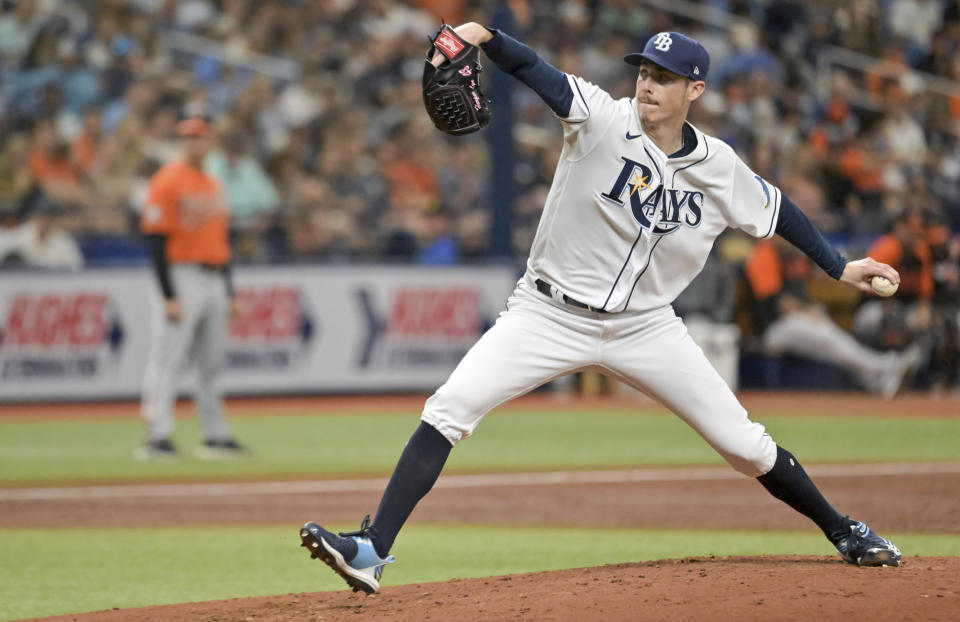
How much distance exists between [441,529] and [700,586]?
338 centimetres

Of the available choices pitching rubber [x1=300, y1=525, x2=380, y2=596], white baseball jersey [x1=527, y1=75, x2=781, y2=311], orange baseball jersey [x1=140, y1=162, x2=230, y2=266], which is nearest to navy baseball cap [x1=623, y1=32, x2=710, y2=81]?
white baseball jersey [x1=527, y1=75, x2=781, y2=311]

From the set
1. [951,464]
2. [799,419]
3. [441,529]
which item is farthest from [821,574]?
[799,419]

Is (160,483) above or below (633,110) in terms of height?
below

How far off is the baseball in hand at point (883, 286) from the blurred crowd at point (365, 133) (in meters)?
10.6

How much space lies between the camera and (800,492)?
19.1 ft

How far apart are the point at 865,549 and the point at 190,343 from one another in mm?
6617

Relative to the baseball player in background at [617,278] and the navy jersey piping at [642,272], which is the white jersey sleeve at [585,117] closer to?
the baseball player in background at [617,278]

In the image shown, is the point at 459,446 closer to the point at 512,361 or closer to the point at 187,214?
the point at 187,214

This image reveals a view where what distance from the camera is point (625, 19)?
20.0m

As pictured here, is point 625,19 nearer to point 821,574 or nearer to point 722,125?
point 722,125

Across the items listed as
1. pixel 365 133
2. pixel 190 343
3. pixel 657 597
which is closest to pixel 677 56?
pixel 657 597

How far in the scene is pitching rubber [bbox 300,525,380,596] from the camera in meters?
5.00

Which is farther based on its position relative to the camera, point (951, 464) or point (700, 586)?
point (951, 464)

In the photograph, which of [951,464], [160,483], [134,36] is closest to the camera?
[160,483]
